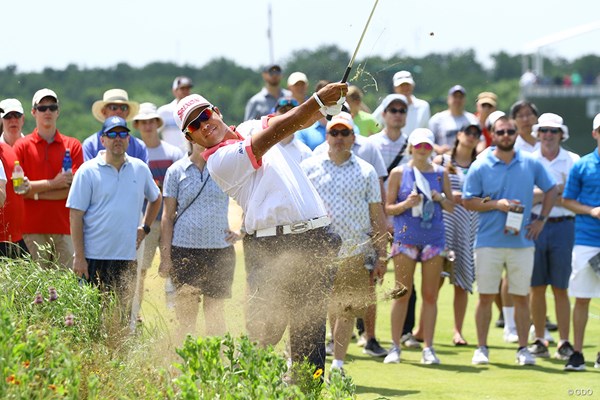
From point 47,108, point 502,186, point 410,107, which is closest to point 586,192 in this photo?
point 502,186

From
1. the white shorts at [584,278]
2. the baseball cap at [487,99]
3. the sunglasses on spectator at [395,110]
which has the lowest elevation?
the white shorts at [584,278]

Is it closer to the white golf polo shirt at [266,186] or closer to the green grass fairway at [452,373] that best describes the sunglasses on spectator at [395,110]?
the green grass fairway at [452,373]

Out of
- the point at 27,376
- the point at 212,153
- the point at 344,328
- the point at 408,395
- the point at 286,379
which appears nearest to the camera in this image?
the point at 27,376

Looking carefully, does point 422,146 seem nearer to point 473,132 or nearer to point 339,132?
point 339,132

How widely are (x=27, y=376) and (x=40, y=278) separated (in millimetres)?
2629

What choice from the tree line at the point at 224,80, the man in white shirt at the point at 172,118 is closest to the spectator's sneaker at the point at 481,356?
the man in white shirt at the point at 172,118

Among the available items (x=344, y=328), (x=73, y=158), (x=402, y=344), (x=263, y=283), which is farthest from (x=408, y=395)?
(x=73, y=158)

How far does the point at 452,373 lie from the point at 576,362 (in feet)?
4.04

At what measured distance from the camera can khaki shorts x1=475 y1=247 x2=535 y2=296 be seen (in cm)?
1205

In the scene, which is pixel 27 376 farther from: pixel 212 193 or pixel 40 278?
pixel 212 193

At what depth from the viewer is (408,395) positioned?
10008 millimetres

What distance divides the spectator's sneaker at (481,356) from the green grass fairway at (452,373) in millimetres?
96

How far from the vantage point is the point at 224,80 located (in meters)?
66.7

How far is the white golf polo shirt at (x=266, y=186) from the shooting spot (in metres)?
7.98
